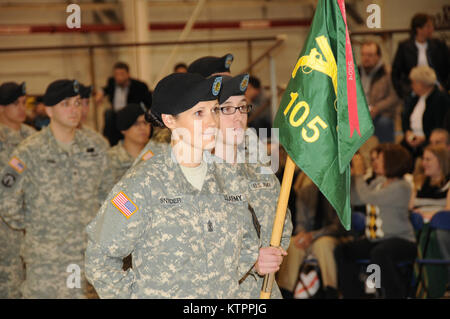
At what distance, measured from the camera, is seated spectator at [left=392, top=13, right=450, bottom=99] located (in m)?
5.95

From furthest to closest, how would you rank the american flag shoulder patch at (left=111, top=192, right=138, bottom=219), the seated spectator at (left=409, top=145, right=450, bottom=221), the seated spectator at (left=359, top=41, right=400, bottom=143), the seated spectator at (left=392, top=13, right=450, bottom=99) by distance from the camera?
the seated spectator at (left=359, top=41, right=400, bottom=143) < the seated spectator at (left=392, top=13, right=450, bottom=99) < the seated spectator at (left=409, top=145, right=450, bottom=221) < the american flag shoulder patch at (left=111, top=192, right=138, bottom=219)

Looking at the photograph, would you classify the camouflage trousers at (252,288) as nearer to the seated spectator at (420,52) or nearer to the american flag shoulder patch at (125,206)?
the american flag shoulder patch at (125,206)

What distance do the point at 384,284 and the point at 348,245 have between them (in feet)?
1.33

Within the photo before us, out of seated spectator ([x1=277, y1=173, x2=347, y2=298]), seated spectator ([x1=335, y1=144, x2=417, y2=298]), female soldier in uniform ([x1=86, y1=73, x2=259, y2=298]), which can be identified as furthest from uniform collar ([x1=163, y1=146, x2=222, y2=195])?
seated spectator ([x1=335, y1=144, x2=417, y2=298])

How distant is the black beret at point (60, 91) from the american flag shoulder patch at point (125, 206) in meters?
2.10

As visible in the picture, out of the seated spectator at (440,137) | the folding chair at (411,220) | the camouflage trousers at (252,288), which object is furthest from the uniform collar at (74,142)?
the seated spectator at (440,137)

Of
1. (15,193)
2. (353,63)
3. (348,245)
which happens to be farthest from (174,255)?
(348,245)

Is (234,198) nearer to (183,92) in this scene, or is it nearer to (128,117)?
(183,92)

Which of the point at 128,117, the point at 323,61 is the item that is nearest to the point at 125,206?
the point at 323,61

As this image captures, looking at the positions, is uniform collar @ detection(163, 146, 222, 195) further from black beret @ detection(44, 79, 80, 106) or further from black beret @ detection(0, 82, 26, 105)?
black beret @ detection(0, 82, 26, 105)

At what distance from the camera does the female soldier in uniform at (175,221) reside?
204cm

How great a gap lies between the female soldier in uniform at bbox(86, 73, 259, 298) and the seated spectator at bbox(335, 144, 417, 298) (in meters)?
2.67

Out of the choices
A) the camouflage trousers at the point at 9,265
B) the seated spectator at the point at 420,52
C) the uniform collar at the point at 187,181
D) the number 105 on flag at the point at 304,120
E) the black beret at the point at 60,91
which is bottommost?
the camouflage trousers at the point at 9,265
